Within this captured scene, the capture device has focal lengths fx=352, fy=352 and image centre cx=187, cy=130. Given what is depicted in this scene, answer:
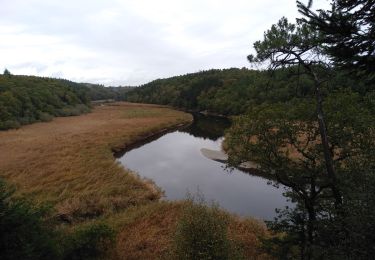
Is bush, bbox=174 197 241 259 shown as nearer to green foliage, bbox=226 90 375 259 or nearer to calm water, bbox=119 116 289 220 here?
green foliage, bbox=226 90 375 259

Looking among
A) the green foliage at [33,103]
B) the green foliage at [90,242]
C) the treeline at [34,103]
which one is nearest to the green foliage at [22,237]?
the green foliage at [90,242]

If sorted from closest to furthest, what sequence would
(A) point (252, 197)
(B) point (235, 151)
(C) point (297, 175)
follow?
(C) point (297, 175) → (B) point (235, 151) → (A) point (252, 197)

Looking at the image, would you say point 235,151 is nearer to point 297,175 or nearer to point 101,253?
point 297,175

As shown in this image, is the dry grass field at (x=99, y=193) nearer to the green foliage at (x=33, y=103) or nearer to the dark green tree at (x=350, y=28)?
the dark green tree at (x=350, y=28)

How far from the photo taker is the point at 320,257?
11.2 metres

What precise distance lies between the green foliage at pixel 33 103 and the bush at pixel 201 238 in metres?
59.1

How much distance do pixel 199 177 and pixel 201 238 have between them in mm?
22437

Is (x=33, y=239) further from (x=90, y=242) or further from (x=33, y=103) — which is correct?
(x=33, y=103)

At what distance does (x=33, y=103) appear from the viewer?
83.7 m

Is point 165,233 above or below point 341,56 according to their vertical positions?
below

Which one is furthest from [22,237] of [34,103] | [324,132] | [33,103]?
[34,103]

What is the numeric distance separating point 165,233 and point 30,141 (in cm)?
3643

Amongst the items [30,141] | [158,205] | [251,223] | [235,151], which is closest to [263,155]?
[235,151]

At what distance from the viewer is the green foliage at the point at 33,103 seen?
7031 centimetres
